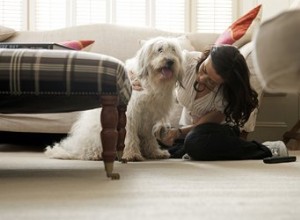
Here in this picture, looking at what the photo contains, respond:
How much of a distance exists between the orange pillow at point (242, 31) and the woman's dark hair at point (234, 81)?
0.55m

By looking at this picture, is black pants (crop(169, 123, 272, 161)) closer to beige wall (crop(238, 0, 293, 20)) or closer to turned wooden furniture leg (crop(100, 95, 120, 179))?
turned wooden furniture leg (crop(100, 95, 120, 179))

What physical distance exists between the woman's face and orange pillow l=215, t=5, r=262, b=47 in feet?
1.81

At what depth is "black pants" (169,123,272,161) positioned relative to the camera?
7.38ft

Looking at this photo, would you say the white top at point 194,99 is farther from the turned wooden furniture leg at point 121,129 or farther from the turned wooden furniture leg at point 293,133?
the turned wooden furniture leg at point 293,133

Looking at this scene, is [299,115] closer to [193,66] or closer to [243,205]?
[193,66]

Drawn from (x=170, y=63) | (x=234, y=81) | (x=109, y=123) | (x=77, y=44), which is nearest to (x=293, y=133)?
(x=234, y=81)

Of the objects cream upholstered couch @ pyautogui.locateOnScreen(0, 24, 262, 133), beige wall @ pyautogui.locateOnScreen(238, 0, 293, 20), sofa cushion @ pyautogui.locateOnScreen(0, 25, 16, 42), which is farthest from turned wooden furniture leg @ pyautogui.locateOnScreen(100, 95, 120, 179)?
beige wall @ pyautogui.locateOnScreen(238, 0, 293, 20)

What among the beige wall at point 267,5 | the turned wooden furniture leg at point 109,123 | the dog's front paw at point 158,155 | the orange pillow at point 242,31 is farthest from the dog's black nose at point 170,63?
the beige wall at point 267,5

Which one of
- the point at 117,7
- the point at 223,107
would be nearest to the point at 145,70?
the point at 223,107

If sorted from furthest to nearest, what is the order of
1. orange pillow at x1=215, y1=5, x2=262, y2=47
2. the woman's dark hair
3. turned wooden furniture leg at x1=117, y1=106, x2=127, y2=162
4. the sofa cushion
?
the sofa cushion, orange pillow at x1=215, y1=5, x2=262, y2=47, the woman's dark hair, turned wooden furniture leg at x1=117, y1=106, x2=127, y2=162

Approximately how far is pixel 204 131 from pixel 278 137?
1402 millimetres

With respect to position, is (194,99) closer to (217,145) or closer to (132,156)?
(217,145)

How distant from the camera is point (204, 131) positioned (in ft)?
7.41

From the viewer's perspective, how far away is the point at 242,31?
280cm
